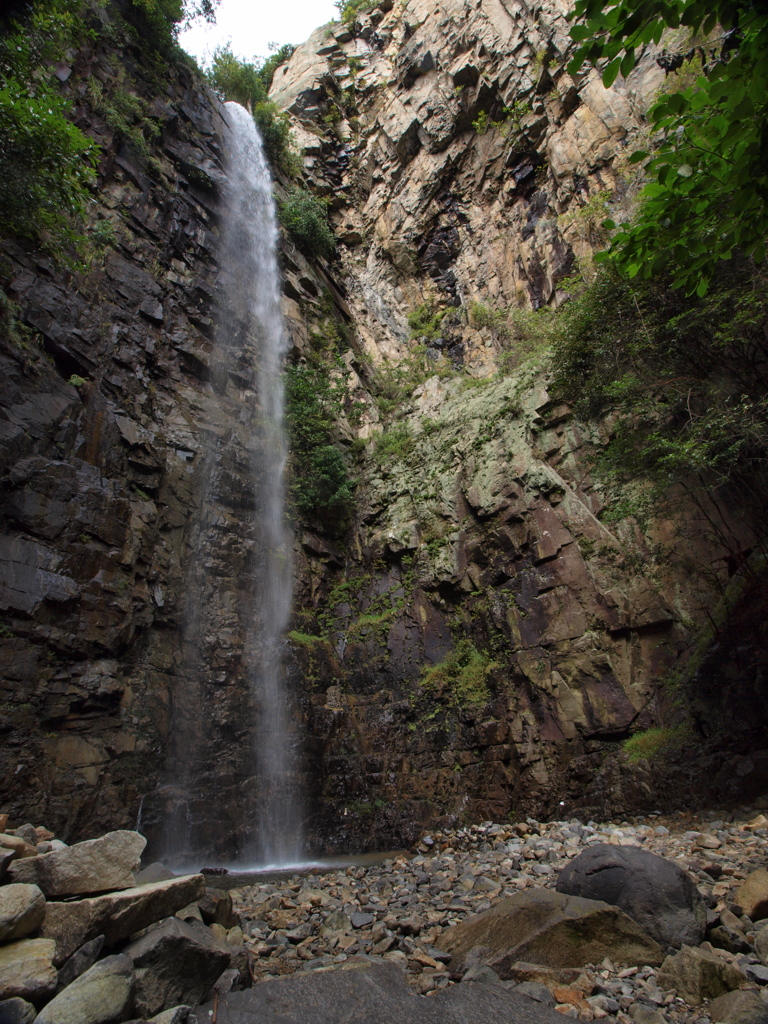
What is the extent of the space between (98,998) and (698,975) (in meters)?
3.47

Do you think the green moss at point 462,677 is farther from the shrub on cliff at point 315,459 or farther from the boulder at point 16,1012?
the boulder at point 16,1012

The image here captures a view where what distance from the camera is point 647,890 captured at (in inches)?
154

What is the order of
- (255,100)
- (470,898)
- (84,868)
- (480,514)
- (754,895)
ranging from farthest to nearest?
(255,100) → (480,514) → (470,898) → (754,895) → (84,868)

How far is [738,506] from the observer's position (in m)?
8.05

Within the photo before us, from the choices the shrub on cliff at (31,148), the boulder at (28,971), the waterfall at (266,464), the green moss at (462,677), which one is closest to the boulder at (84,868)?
the boulder at (28,971)

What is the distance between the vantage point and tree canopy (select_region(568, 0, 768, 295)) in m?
2.51

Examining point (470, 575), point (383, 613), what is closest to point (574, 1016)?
point (470, 575)

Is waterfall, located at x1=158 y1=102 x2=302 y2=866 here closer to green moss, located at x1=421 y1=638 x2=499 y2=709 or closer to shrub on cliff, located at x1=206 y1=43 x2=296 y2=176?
green moss, located at x1=421 y1=638 x2=499 y2=709

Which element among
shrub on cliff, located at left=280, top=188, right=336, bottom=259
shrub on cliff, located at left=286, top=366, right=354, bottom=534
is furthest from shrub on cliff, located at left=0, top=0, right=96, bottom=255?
shrub on cliff, located at left=280, top=188, right=336, bottom=259

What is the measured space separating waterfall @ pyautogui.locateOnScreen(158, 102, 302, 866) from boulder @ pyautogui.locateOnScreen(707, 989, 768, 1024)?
7.41 m

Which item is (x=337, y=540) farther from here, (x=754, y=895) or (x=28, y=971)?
(x=28, y=971)

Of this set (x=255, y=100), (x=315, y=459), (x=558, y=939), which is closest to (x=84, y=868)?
(x=558, y=939)

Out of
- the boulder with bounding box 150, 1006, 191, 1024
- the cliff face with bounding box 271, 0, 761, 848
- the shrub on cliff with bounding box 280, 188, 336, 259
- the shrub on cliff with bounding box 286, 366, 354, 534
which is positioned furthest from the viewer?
the shrub on cliff with bounding box 280, 188, 336, 259

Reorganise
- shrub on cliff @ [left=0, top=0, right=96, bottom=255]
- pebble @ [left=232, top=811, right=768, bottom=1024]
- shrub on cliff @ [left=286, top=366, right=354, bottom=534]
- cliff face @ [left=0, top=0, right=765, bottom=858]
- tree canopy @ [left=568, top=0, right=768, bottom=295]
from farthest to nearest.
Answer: shrub on cliff @ [left=286, top=366, right=354, bottom=534], cliff face @ [left=0, top=0, right=765, bottom=858], shrub on cliff @ [left=0, top=0, right=96, bottom=255], pebble @ [left=232, top=811, right=768, bottom=1024], tree canopy @ [left=568, top=0, right=768, bottom=295]
